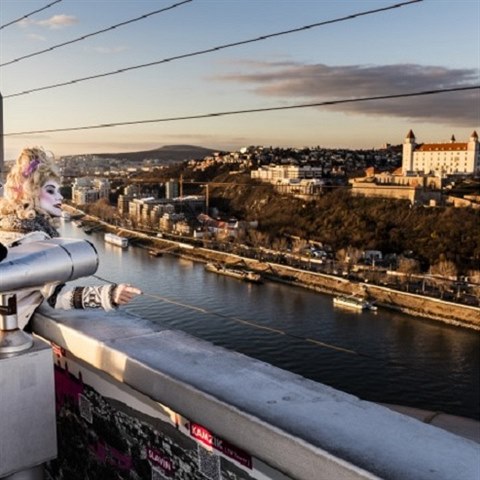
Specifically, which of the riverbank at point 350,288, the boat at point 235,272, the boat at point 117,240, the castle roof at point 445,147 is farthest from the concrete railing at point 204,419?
the castle roof at point 445,147

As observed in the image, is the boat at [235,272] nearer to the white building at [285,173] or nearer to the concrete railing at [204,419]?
the white building at [285,173]

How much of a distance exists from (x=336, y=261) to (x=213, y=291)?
335cm

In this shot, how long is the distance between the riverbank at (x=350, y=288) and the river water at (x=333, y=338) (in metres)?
0.26

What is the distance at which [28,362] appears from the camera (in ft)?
1.77

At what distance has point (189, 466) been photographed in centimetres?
50

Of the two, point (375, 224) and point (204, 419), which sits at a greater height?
point (204, 419)

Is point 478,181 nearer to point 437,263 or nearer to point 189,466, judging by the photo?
point 437,263

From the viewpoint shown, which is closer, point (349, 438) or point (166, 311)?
point (349, 438)

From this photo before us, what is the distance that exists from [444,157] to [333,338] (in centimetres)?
1698

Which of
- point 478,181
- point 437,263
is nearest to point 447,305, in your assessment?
point 437,263

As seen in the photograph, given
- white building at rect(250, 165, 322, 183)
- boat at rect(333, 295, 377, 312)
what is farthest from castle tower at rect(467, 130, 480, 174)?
boat at rect(333, 295, 377, 312)

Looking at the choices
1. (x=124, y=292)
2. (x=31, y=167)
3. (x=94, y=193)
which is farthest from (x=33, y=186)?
(x=94, y=193)

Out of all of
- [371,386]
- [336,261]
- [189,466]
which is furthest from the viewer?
[336,261]

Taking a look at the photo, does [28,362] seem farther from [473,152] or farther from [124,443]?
[473,152]
